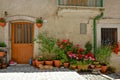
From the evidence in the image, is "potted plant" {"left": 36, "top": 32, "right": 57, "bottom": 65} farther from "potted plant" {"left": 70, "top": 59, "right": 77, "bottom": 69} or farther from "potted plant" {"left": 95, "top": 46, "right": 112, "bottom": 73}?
"potted plant" {"left": 95, "top": 46, "right": 112, "bottom": 73}

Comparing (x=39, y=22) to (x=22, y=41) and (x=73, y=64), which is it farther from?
(x=73, y=64)

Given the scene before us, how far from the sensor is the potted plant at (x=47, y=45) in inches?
437

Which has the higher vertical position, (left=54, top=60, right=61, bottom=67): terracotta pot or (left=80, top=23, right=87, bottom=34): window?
(left=80, top=23, right=87, bottom=34): window

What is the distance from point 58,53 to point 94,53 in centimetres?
205

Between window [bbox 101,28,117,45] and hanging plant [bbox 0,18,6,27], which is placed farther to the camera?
window [bbox 101,28,117,45]

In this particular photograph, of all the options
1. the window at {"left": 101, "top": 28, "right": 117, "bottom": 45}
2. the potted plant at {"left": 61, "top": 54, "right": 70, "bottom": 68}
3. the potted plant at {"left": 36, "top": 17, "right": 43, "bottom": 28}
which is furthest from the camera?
the window at {"left": 101, "top": 28, "right": 117, "bottom": 45}

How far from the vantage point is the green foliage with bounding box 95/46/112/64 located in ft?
37.0

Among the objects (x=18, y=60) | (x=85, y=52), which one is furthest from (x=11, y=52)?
(x=85, y=52)

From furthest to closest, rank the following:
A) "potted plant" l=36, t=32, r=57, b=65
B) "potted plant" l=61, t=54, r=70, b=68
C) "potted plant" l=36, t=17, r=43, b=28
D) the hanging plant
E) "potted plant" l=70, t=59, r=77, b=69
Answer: "potted plant" l=36, t=17, r=43, b=28
"potted plant" l=36, t=32, r=57, b=65
the hanging plant
"potted plant" l=61, t=54, r=70, b=68
"potted plant" l=70, t=59, r=77, b=69

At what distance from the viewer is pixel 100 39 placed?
11891mm

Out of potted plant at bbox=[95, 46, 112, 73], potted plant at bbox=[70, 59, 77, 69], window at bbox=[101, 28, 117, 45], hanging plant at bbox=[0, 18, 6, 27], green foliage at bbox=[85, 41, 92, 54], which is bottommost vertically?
potted plant at bbox=[70, 59, 77, 69]

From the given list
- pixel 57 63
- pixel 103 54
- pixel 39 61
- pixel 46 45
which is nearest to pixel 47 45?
pixel 46 45

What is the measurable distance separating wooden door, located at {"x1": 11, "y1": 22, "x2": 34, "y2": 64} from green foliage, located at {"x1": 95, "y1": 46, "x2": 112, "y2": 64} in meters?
3.59

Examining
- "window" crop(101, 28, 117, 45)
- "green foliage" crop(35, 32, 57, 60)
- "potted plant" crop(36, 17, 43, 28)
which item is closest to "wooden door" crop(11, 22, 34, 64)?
"potted plant" crop(36, 17, 43, 28)
